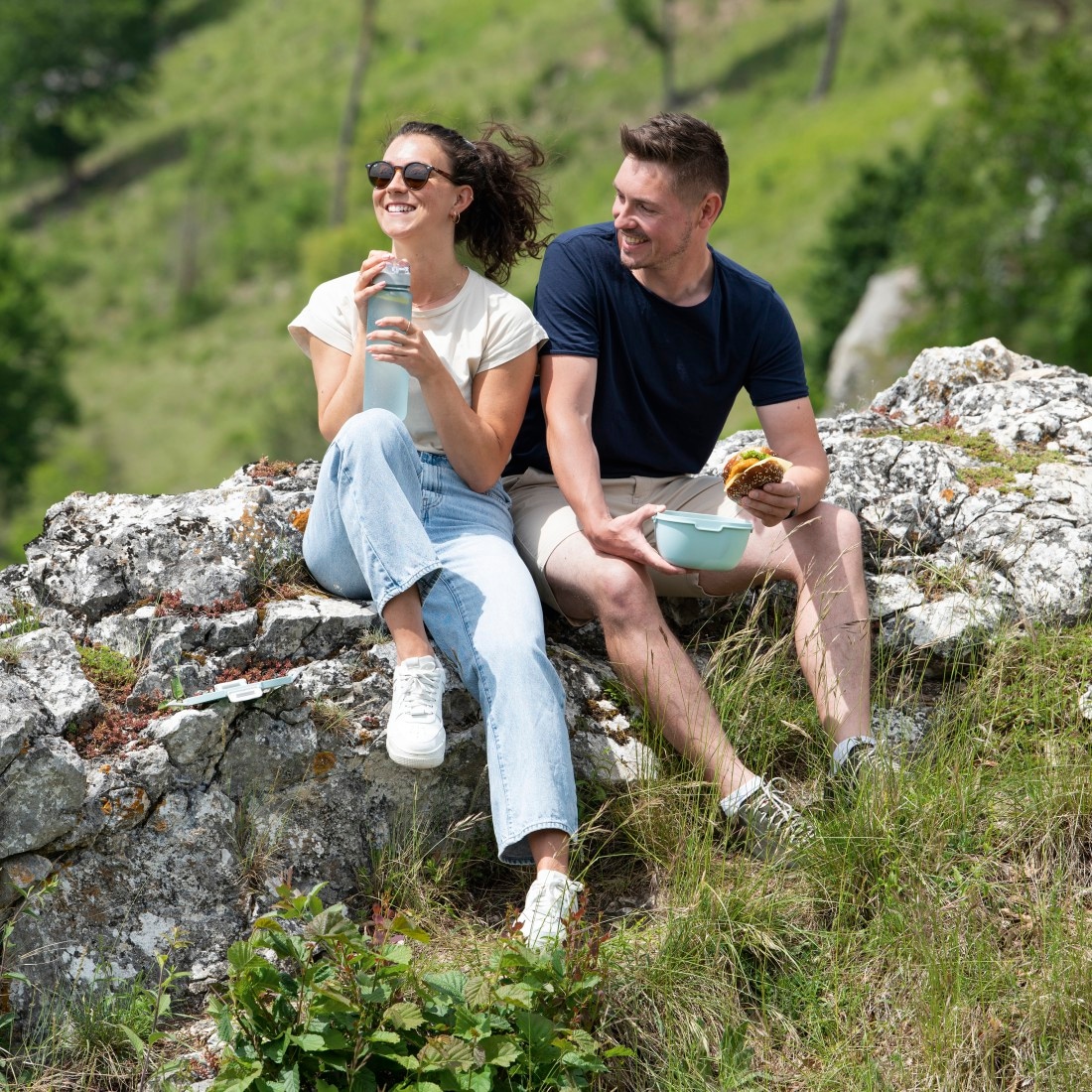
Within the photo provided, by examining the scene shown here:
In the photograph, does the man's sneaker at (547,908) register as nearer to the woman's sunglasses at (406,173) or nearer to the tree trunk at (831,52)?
the woman's sunglasses at (406,173)

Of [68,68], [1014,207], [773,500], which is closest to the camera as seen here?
[773,500]

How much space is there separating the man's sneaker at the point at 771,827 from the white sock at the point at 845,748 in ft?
0.59

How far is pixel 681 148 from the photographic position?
3625 millimetres

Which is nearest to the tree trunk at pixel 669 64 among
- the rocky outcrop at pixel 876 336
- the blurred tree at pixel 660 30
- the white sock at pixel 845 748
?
the blurred tree at pixel 660 30

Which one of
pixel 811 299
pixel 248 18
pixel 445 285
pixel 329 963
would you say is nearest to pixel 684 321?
pixel 445 285

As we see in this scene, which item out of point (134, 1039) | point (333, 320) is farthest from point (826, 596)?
point (134, 1039)

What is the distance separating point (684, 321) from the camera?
381 centimetres

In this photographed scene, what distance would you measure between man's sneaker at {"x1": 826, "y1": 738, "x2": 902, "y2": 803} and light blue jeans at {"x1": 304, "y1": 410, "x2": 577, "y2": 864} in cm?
69

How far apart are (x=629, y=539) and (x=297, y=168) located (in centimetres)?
5517

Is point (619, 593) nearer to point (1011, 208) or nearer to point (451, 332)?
point (451, 332)

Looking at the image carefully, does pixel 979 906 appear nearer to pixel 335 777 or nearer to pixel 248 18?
pixel 335 777

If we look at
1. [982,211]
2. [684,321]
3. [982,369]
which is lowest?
[982,211]

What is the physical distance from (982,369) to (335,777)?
2.95 metres

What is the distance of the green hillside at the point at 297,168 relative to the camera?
36281 mm
